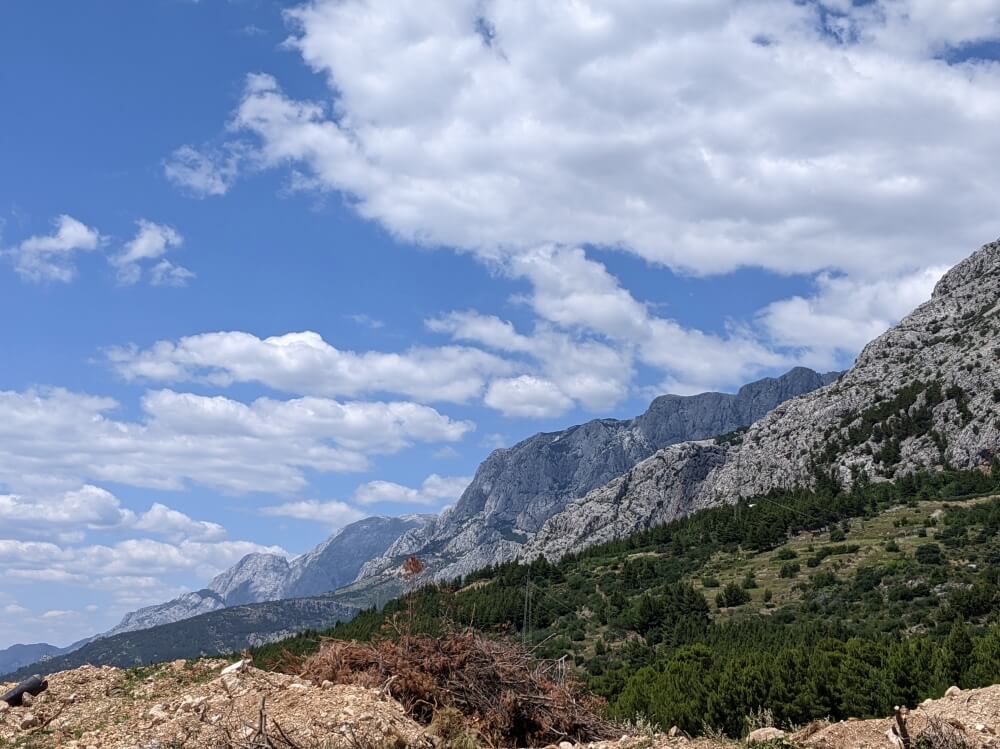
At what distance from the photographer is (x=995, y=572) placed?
168 feet

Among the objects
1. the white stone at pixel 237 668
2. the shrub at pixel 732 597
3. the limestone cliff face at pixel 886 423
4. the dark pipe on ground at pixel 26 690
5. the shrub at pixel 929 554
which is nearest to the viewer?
the white stone at pixel 237 668

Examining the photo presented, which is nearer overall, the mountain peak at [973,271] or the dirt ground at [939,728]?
the dirt ground at [939,728]

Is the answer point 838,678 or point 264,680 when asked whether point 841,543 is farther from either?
point 264,680

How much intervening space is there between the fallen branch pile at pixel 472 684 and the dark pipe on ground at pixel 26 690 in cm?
508

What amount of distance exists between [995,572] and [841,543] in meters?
20.2

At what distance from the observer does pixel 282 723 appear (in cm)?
977

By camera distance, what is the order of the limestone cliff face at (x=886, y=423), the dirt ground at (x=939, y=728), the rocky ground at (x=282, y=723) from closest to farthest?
1. the rocky ground at (x=282, y=723)
2. the dirt ground at (x=939, y=728)
3. the limestone cliff face at (x=886, y=423)

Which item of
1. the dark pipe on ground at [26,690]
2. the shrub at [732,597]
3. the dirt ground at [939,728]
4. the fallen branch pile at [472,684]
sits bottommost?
the shrub at [732,597]

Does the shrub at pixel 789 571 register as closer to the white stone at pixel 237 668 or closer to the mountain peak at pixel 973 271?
the white stone at pixel 237 668

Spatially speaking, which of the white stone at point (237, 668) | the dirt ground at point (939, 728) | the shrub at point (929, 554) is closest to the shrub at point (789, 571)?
the shrub at point (929, 554)

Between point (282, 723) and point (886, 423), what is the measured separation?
4694 inches

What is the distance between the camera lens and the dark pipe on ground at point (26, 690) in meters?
13.1

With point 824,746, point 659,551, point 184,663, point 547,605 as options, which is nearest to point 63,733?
point 184,663

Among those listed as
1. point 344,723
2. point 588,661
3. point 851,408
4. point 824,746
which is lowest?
point 588,661
